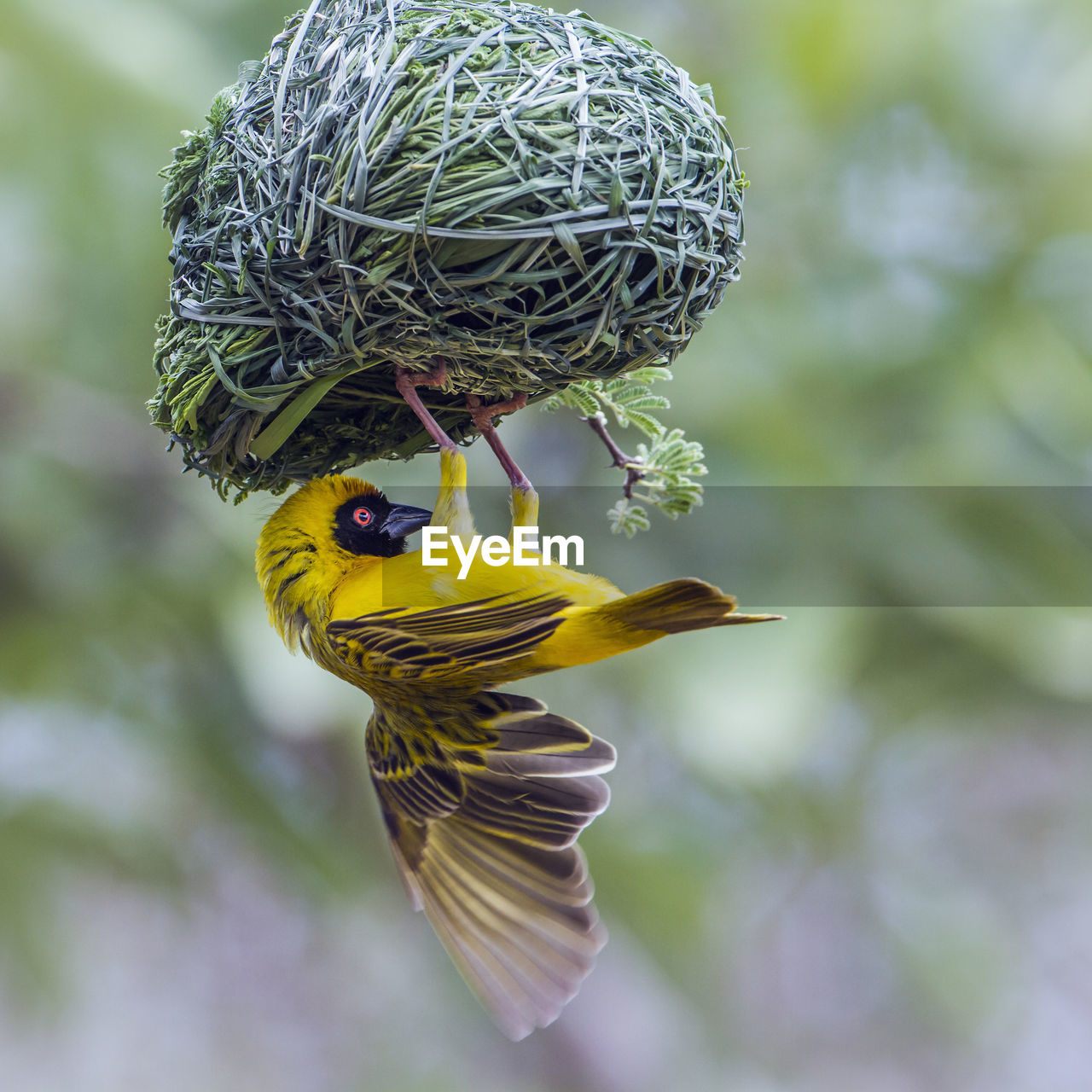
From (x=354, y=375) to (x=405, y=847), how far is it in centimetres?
82

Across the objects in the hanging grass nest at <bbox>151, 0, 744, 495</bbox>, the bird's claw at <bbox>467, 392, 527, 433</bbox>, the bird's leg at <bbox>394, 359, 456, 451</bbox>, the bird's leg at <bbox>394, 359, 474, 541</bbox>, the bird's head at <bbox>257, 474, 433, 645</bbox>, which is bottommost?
the bird's head at <bbox>257, 474, 433, 645</bbox>

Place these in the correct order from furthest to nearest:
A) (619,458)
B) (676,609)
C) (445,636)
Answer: (619,458), (445,636), (676,609)

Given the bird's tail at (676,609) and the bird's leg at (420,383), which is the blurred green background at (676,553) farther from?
the bird's tail at (676,609)

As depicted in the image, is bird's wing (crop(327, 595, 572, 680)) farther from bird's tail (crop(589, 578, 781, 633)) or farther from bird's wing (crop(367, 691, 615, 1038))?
bird's wing (crop(367, 691, 615, 1038))

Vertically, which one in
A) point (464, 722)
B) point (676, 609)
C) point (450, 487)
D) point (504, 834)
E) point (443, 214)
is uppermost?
point (443, 214)

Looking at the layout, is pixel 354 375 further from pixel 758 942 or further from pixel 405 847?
pixel 758 942

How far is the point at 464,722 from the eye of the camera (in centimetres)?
163

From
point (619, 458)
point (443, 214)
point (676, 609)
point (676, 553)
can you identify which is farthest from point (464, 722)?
point (676, 553)

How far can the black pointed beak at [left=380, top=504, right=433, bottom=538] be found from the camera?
1.64 m

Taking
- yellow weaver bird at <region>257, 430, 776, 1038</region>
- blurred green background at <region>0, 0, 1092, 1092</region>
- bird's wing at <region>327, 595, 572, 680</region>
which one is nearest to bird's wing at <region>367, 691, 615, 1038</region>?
yellow weaver bird at <region>257, 430, 776, 1038</region>

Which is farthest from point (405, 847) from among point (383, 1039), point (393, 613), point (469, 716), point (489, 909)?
point (383, 1039)

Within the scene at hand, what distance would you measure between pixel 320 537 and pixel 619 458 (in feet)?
1.51

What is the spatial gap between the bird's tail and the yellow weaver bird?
71mm

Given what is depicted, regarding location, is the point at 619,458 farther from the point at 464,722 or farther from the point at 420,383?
Result: the point at 464,722
